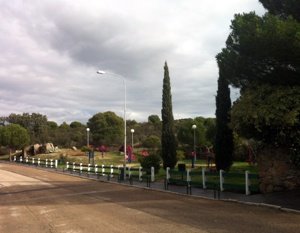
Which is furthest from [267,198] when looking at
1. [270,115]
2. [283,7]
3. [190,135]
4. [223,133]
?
[190,135]

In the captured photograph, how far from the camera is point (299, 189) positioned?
62.4 feet

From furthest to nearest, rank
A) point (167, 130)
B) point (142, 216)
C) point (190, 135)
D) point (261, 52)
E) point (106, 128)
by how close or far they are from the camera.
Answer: point (106, 128), point (190, 135), point (167, 130), point (261, 52), point (142, 216)

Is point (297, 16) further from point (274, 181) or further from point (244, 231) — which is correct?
point (244, 231)

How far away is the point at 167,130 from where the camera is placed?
35.8 m

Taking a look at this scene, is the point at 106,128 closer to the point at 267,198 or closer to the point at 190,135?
the point at 190,135

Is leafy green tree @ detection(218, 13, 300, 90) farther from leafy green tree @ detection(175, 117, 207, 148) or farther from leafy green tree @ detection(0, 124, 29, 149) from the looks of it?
leafy green tree @ detection(0, 124, 29, 149)

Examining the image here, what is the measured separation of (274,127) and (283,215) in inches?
211

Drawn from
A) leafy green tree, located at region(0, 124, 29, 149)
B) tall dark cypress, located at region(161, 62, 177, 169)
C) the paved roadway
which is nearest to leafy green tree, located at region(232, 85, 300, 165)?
the paved roadway

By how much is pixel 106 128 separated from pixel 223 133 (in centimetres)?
6957

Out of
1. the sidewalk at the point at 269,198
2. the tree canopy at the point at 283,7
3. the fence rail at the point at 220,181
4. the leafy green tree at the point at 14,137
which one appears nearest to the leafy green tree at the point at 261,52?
the tree canopy at the point at 283,7

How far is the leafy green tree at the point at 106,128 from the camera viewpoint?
3861 inches

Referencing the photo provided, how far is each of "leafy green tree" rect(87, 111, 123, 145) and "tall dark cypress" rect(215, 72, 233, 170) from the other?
214 ft

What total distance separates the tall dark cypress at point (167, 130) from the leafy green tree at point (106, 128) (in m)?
59.9

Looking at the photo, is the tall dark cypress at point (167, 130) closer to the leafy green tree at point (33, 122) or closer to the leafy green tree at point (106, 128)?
the leafy green tree at point (106, 128)
